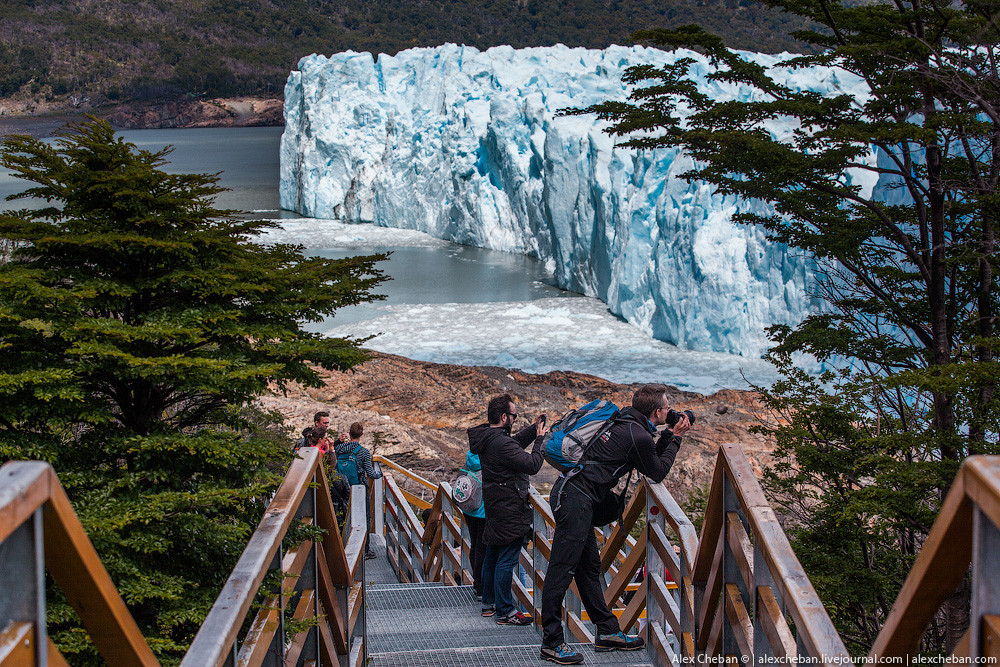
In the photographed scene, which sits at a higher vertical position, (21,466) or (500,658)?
(21,466)

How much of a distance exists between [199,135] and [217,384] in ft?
338

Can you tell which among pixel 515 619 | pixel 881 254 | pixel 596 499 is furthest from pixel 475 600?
pixel 881 254

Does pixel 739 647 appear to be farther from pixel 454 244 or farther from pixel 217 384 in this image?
pixel 454 244

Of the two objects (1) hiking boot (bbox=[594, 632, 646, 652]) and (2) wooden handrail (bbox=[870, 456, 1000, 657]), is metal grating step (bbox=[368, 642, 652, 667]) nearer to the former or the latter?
(1) hiking boot (bbox=[594, 632, 646, 652])

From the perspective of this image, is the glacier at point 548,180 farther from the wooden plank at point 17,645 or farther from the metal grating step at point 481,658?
the wooden plank at point 17,645

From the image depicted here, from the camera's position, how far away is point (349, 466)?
6312mm

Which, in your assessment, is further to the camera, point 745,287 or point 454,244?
point 454,244

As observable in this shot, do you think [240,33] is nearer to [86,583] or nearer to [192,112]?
[192,112]

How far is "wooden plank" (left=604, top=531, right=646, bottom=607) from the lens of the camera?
2.99m

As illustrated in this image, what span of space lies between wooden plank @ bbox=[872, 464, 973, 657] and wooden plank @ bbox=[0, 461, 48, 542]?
866 millimetres

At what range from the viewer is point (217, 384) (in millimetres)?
3766

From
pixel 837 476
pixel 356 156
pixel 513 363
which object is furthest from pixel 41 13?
pixel 837 476

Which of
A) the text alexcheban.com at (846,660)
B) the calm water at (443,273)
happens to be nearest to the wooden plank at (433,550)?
the text alexcheban.com at (846,660)

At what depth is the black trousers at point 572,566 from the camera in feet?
10.1
